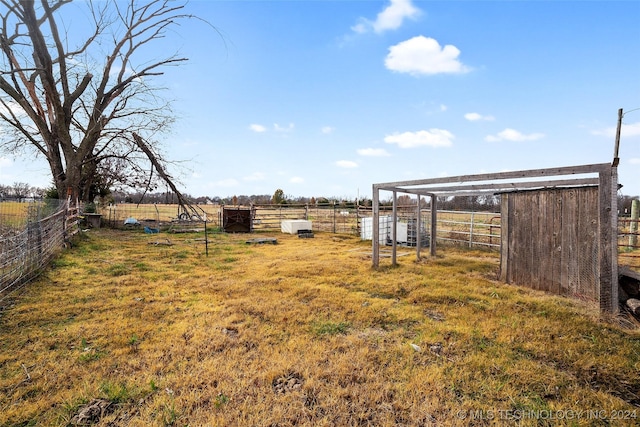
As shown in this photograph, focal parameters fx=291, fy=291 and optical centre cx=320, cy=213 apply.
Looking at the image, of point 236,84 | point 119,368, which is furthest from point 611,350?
point 236,84

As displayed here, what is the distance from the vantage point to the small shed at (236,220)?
60.7 feet

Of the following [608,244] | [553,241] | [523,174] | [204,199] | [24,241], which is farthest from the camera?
[204,199]

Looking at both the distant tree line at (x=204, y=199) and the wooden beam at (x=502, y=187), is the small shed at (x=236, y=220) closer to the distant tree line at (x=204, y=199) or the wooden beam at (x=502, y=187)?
the distant tree line at (x=204, y=199)

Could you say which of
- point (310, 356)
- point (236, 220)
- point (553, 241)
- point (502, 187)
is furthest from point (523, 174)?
point (236, 220)

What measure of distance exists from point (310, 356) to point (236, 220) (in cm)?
1635

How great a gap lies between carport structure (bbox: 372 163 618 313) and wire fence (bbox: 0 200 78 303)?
28.2 ft

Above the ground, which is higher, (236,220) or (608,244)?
(608,244)

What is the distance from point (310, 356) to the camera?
3.20 metres

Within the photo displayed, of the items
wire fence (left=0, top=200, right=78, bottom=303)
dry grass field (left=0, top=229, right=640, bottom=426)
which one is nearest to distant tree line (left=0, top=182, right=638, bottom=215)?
wire fence (left=0, top=200, right=78, bottom=303)

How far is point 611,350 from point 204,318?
516cm

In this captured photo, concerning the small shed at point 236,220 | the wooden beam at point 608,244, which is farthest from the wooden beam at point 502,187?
the small shed at point 236,220

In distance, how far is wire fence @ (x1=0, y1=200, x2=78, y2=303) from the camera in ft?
16.9

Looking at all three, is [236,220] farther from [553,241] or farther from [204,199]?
[553,241]

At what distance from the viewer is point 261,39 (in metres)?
10.2
